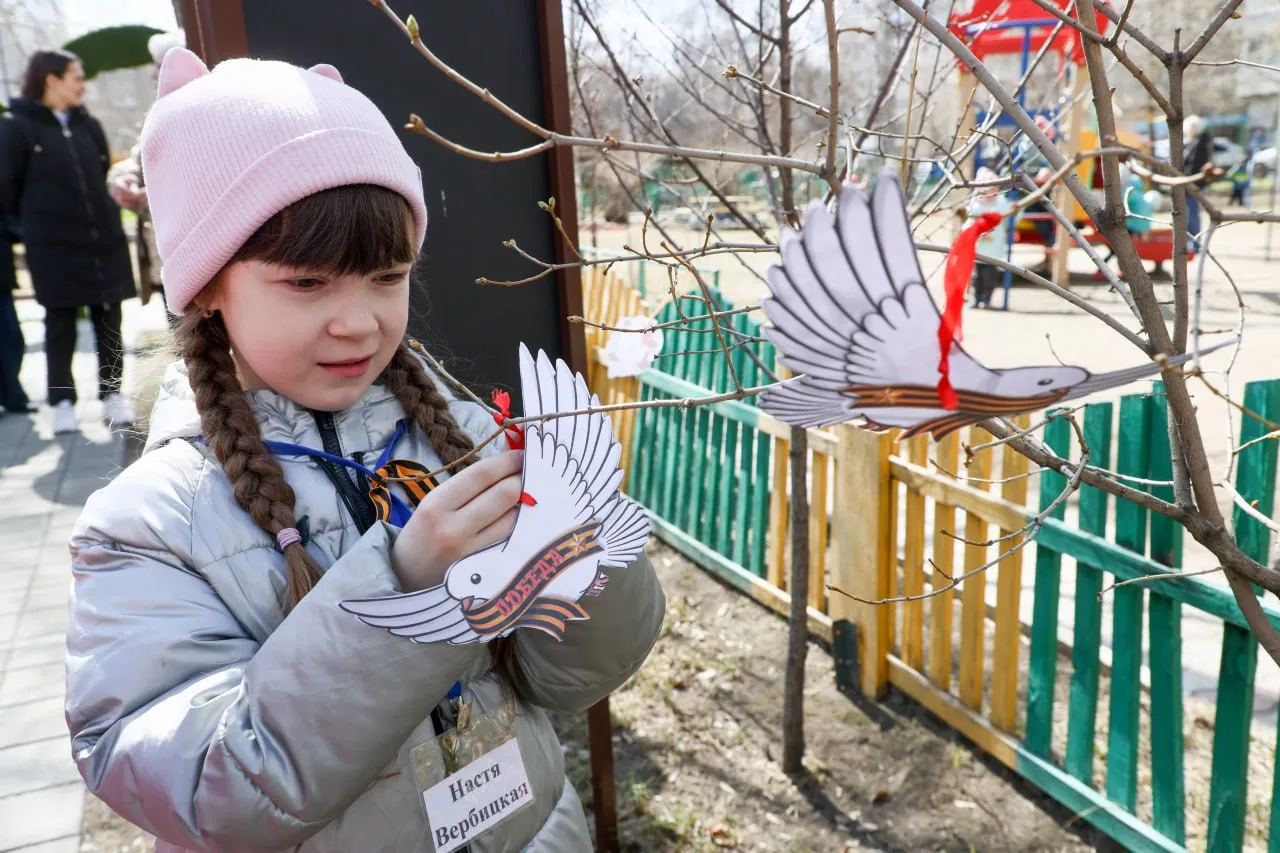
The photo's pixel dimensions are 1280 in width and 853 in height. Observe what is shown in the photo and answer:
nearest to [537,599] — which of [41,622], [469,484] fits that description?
[469,484]

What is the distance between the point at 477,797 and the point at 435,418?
56cm

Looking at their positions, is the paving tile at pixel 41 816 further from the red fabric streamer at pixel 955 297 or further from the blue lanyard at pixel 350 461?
the red fabric streamer at pixel 955 297

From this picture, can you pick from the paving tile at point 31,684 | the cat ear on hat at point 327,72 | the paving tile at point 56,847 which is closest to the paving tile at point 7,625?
the paving tile at point 31,684

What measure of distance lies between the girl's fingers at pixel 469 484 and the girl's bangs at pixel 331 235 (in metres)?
0.33

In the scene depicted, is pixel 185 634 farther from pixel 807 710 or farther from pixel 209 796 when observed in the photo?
pixel 807 710

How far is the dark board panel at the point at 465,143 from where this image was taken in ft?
7.20

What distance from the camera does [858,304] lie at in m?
0.69

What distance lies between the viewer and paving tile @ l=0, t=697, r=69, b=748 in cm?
316

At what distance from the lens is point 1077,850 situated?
255 centimetres

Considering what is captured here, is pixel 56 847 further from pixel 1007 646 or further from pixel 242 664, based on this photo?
pixel 1007 646

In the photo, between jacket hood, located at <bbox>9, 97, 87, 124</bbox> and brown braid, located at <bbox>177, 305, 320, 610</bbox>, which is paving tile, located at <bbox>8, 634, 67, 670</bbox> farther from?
jacket hood, located at <bbox>9, 97, 87, 124</bbox>

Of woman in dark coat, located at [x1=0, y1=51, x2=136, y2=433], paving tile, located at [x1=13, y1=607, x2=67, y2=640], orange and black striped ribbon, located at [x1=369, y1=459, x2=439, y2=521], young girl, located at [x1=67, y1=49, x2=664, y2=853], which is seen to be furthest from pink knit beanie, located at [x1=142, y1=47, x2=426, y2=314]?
woman in dark coat, located at [x1=0, y1=51, x2=136, y2=433]

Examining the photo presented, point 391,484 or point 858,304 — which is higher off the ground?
point 858,304

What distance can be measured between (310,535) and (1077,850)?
2.26 m
